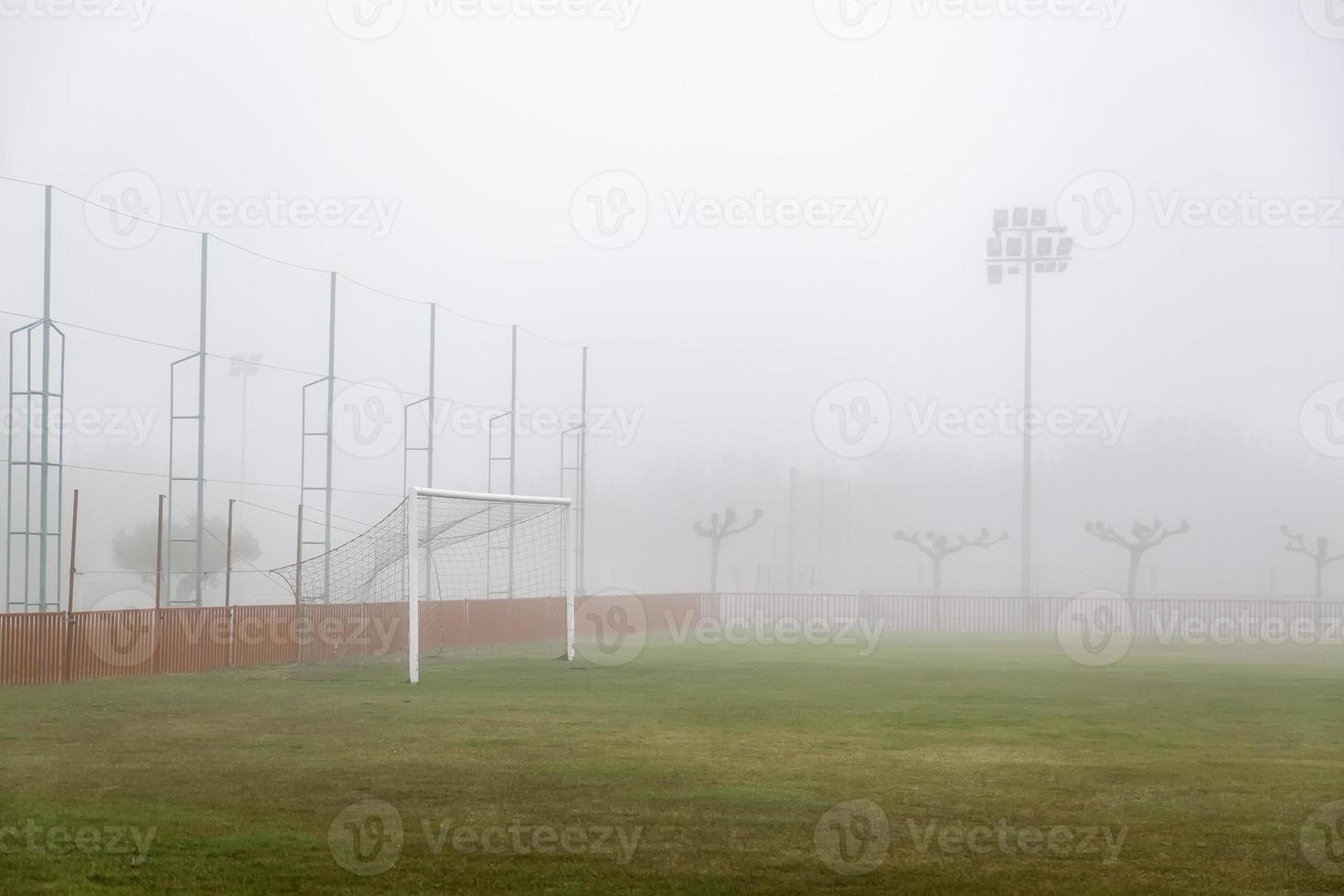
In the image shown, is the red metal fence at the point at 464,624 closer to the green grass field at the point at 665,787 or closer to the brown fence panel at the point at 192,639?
the brown fence panel at the point at 192,639

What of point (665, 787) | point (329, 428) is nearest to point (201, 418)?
point (329, 428)

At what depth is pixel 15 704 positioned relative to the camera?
1752 cm

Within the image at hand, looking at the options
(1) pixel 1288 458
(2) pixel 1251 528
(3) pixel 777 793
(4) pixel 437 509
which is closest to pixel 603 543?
(2) pixel 1251 528

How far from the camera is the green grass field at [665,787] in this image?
790 cm

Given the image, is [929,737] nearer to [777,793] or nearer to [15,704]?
[777,793]

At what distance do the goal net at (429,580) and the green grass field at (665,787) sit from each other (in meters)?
4.84

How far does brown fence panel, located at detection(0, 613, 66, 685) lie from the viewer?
67.1ft

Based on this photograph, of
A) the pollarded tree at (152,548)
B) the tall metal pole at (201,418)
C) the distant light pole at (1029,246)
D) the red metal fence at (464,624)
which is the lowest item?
the red metal fence at (464,624)

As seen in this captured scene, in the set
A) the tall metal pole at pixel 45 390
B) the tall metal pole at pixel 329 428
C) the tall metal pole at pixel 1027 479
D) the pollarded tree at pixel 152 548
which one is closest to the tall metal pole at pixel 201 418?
the tall metal pole at pixel 329 428

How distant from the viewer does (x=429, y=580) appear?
107 ft

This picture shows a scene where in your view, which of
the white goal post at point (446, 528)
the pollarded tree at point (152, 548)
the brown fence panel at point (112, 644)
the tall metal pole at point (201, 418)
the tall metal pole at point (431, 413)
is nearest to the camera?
the brown fence panel at point (112, 644)

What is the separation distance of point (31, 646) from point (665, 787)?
14315 mm

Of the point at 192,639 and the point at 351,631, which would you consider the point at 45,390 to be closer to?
the point at 192,639

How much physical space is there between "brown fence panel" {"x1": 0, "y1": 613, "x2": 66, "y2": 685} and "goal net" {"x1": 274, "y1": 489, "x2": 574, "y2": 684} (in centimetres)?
504
